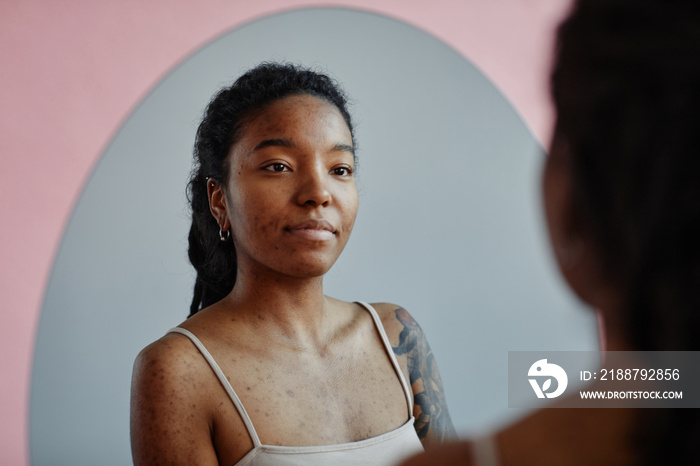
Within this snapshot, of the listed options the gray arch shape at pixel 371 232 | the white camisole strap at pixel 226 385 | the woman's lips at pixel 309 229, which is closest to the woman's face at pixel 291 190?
the woman's lips at pixel 309 229

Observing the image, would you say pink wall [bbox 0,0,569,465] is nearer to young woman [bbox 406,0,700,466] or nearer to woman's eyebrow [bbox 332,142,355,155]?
woman's eyebrow [bbox 332,142,355,155]

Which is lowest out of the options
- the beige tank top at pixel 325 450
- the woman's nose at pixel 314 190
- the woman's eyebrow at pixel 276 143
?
the beige tank top at pixel 325 450

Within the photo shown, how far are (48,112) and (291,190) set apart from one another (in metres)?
0.76

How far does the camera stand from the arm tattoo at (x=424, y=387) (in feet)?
3.87

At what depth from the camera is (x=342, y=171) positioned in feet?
3.55

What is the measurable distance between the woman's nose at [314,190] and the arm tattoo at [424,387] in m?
0.38

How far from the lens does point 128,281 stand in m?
1.43

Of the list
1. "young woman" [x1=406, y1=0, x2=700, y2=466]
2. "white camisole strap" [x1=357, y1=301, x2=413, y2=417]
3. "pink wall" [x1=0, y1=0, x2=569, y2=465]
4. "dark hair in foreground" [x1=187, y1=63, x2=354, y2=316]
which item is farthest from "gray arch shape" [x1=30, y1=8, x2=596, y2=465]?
"young woman" [x1=406, y1=0, x2=700, y2=466]

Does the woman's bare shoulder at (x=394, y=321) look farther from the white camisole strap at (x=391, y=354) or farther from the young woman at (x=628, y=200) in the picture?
the young woman at (x=628, y=200)

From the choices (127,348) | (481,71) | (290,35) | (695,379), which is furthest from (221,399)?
(481,71)

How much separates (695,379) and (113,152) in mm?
1335

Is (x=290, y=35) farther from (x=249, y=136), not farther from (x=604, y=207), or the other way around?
(x=604, y=207)

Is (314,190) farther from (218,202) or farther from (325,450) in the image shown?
(325,450)

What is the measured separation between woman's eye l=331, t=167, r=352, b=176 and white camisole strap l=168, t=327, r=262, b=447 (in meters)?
0.36
